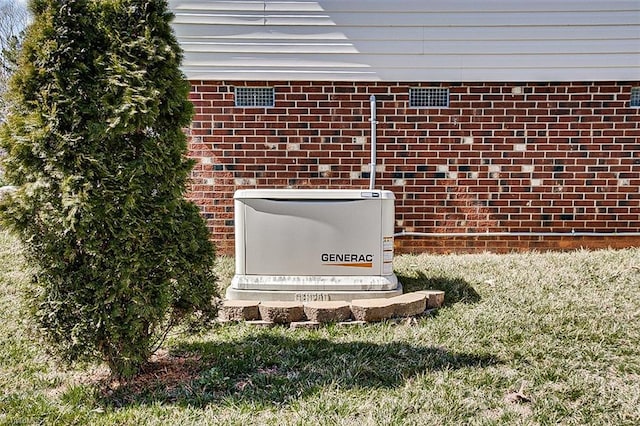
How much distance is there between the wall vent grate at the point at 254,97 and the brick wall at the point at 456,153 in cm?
7

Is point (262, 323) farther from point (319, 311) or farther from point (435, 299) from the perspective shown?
point (435, 299)

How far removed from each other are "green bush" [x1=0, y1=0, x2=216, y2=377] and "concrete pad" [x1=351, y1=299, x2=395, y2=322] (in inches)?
57.5

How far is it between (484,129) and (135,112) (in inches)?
155

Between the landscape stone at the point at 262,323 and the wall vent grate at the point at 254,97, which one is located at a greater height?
the wall vent grate at the point at 254,97

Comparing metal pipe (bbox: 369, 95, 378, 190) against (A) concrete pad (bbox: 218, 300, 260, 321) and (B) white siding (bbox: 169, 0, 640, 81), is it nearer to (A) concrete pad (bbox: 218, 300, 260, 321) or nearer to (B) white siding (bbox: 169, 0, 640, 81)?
(B) white siding (bbox: 169, 0, 640, 81)

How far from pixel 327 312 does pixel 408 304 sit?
0.63 m

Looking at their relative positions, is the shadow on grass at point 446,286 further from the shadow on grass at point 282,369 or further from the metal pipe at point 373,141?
the metal pipe at point 373,141

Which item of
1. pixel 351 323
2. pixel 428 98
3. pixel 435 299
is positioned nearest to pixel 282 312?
pixel 351 323

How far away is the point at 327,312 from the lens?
345 centimetres

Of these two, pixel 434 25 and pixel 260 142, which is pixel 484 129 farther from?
pixel 260 142

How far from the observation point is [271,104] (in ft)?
16.8

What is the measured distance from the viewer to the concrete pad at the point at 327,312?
3.44 metres

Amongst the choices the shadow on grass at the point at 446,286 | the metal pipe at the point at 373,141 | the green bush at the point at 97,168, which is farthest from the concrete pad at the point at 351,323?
the metal pipe at the point at 373,141

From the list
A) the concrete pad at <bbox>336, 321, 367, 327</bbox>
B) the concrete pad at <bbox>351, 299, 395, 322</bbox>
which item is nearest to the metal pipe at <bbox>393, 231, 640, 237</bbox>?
the concrete pad at <bbox>351, 299, 395, 322</bbox>
